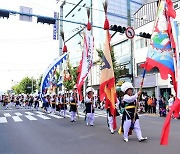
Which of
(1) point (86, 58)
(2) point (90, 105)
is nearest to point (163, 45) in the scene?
(2) point (90, 105)

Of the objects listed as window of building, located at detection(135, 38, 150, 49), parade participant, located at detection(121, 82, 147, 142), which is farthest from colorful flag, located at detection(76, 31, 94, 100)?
window of building, located at detection(135, 38, 150, 49)

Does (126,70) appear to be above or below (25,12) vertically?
below

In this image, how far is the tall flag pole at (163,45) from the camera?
6678mm

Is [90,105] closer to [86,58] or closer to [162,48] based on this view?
[86,58]

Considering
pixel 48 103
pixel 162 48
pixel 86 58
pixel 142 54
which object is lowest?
pixel 48 103

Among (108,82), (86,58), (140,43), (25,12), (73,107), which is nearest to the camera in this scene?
(108,82)

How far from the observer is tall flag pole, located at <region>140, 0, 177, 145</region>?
6.68 meters

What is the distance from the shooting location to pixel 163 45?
6.96m

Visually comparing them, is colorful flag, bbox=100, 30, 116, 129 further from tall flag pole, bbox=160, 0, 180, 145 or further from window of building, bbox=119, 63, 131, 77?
window of building, bbox=119, 63, 131, 77

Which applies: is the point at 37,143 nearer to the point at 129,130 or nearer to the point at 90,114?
the point at 129,130

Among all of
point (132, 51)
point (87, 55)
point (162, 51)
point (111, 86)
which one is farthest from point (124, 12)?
point (162, 51)

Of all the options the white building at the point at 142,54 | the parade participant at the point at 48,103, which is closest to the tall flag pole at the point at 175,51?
the parade participant at the point at 48,103

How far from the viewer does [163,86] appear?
28609 millimetres

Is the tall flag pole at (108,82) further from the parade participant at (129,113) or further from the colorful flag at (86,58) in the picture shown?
the colorful flag at (86,58)
